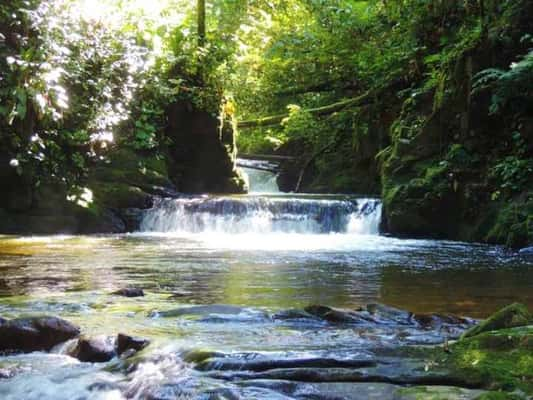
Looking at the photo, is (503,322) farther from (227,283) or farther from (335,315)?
(227,283)

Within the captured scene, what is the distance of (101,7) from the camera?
38.3 feet

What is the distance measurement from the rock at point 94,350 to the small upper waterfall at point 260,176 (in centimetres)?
1650

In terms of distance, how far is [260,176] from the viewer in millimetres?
21375

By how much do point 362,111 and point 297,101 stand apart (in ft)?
14.7

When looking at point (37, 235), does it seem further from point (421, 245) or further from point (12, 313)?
point (12, 313)

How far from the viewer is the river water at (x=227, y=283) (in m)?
3.49

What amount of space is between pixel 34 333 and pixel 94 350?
21.1 inches

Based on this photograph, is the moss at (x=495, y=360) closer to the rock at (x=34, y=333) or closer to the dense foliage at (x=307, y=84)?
the rock at (x=34, y=333)

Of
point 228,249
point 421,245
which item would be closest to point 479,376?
point 228,249

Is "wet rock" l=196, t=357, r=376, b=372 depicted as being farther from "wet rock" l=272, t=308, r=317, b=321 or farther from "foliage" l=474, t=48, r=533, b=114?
"foliage" l=474, t=48, r=533, b=114

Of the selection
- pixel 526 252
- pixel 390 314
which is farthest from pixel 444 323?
pixel 526 252

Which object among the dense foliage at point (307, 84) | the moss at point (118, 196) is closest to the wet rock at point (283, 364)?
the dense foliage at point (307, 84)

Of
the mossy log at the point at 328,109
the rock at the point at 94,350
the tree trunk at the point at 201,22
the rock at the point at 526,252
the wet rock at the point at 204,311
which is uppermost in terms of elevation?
the tree trunk at the point at 201,22

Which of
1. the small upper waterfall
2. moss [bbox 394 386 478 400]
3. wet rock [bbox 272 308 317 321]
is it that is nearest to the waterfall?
the small upper waterfall
